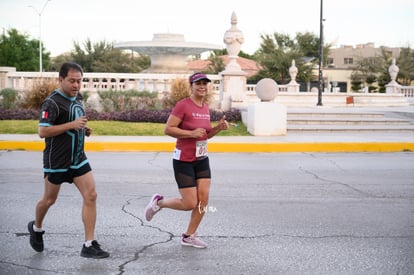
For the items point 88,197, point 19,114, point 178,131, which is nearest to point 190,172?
point 178,131

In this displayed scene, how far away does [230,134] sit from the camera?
1684 cm

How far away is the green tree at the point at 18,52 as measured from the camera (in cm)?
5550

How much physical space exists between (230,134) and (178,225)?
1048 centimetres

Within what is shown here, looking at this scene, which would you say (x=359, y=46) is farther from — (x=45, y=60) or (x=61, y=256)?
(x=61, y=256)

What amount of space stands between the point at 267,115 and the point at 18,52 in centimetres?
4583

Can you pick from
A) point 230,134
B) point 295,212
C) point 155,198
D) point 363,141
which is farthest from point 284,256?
point 230,134

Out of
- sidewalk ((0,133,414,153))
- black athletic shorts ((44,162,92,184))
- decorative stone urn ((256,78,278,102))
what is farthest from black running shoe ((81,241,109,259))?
decorative stone urn ((256,78,278,102))

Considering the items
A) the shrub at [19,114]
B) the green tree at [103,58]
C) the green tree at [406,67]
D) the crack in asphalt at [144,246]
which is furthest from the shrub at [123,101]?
the green tree at [406,67]

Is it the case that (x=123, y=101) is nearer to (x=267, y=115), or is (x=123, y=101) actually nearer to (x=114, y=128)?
(x=114, y=128)

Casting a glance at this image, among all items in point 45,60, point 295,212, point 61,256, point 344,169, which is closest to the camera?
point 61,256

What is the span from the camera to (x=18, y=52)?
5684 cm

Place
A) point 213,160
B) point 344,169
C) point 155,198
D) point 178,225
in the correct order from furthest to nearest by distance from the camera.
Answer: point 213,160
point 344,169
point 178,225
point 155,198

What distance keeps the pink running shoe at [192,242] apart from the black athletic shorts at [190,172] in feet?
1.72

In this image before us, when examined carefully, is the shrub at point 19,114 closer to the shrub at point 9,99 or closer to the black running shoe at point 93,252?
the shrub at point 9,99
